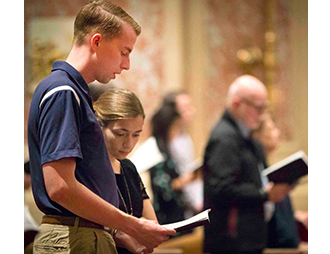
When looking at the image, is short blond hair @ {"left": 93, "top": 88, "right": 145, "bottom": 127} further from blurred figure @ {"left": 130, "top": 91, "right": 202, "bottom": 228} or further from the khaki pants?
blurred figure @ {"left": 130, "top": 91, "right": 202, "bottom": 228}

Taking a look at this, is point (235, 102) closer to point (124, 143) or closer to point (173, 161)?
point (173, 161)

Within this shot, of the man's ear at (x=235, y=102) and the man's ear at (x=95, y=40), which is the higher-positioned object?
the man's ear at (x=95, y=40)

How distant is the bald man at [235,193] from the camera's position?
8.96ft

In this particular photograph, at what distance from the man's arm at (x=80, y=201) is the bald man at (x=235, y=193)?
4.82ft

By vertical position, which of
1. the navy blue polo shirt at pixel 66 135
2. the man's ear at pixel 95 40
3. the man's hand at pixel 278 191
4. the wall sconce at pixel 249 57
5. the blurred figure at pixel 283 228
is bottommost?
the blurred figure at pixel 283 228

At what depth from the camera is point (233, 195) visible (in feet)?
8.94

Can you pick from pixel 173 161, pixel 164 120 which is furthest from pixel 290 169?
pixel 164 120

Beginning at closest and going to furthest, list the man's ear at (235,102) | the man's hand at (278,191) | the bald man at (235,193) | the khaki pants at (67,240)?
the khaki pants at (67,240)
the man's hand at (278,191)
the bald man at (235,193)
the man's ear at (235,102)

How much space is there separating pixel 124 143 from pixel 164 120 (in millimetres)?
2440

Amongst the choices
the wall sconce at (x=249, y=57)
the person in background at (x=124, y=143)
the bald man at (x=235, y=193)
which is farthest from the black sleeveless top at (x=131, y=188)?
the wall sconce at (x=249, y=57)

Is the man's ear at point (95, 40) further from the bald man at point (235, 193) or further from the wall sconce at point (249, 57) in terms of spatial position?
the wall sconce at point (249, 57)
